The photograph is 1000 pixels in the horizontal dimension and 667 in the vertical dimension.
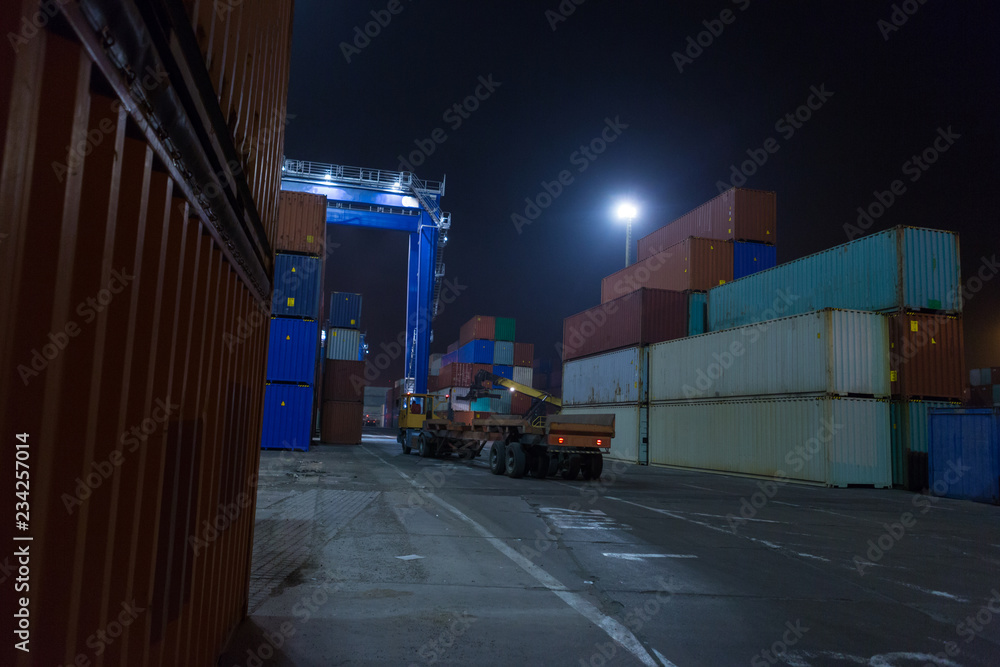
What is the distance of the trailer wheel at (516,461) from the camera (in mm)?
15750

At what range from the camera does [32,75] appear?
4.00 feet

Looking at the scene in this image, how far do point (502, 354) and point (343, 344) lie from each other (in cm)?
2102

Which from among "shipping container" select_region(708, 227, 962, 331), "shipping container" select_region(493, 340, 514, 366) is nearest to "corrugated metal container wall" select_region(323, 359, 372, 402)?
"shipping container" select_region(708, 227, 962, 331)

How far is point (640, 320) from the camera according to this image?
25.0m

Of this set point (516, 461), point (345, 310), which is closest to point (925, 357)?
point (516, 461)

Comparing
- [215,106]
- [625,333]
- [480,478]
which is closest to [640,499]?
[480,478]

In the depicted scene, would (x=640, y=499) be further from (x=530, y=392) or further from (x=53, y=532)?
(x=53, y=532)

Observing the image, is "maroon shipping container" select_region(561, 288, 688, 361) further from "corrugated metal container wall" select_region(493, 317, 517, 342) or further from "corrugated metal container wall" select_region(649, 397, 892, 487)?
"corrugated metal container wall" select_region(493, 317, 517, 342)

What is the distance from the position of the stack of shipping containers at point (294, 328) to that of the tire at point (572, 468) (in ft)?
37.8

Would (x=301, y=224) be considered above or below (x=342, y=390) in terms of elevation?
above

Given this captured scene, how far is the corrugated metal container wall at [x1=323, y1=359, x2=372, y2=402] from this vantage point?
32219 mm

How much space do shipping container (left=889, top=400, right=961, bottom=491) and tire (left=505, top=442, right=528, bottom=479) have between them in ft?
33.5

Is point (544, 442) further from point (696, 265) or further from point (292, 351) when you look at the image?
point (696, 265)

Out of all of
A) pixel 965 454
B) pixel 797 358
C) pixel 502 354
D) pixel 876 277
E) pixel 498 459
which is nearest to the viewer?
pixel 965 454
